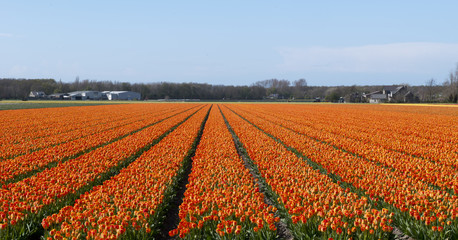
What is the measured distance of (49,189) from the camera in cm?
760

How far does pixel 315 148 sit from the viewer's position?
550 inches

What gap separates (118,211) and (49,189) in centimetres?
250

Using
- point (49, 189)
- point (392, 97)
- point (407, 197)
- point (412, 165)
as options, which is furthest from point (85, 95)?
point (407, 197)

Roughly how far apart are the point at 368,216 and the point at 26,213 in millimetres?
6244

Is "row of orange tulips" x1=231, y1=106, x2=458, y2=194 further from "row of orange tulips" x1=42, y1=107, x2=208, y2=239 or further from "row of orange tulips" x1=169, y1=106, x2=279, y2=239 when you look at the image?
"row of orange tulips" x1=42, y1=107, x2=208, y2=239

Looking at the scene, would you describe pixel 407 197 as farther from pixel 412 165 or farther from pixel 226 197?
pixel 412 165

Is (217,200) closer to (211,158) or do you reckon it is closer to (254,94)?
(211,158)

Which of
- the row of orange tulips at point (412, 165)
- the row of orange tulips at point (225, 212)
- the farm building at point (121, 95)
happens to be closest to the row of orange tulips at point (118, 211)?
the row of orange tulips at point (225, 212)

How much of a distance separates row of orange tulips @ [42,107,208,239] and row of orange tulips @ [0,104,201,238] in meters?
0.52

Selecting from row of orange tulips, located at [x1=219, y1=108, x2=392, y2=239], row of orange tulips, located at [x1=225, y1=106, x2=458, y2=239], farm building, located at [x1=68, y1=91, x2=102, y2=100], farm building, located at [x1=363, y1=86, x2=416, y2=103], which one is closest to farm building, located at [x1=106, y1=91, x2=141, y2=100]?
farm building, located at [x1=68, y1=91, x2=102, y2=100]

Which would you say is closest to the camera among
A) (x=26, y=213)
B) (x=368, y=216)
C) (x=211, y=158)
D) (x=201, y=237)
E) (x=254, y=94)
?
(x=368, y=216)

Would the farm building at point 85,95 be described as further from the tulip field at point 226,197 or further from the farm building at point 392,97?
the tulip field at point 226,197

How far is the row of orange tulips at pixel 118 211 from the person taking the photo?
5395 millimetres

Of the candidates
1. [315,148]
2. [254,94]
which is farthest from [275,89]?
[315,148]
